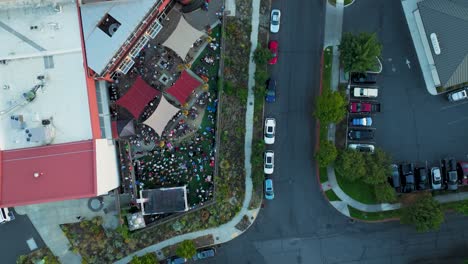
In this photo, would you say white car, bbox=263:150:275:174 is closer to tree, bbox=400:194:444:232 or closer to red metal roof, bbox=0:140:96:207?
tree, bbox=400:194:444:232

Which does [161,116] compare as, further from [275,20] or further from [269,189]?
[275,20]

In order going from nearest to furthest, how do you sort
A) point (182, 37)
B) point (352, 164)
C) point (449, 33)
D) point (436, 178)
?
point (449, 33) < point (352, 164) < point (182, 37) < point (436, 178)

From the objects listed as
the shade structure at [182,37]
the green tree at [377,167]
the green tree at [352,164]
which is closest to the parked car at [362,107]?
the green tree at [377,167]

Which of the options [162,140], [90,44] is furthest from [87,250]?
[90,44]

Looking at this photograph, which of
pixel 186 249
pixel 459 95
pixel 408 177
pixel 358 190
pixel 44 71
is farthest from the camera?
pixel 358 190

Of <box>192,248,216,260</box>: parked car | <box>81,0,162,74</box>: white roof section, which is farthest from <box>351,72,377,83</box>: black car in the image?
<box>192,248,216,260</box>: parked car

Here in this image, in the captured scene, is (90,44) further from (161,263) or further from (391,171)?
(391,171)

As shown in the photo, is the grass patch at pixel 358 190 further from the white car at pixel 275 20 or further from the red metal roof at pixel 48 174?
the red metal roof at pixel 48 174

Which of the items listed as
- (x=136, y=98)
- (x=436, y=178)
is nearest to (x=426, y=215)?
(x=436, y=178)

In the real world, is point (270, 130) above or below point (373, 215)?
above
